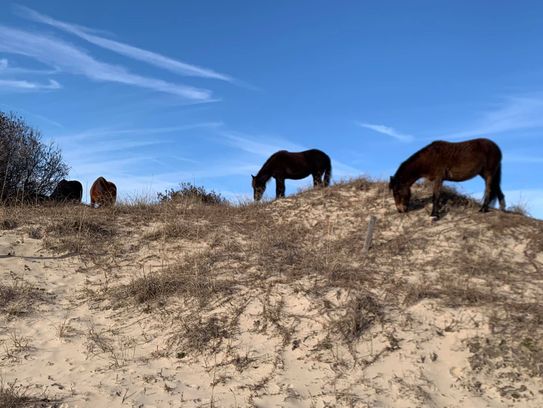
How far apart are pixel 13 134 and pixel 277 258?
10.4 meters

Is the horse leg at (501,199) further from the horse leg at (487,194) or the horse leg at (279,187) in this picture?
the horse leg at (279,187)

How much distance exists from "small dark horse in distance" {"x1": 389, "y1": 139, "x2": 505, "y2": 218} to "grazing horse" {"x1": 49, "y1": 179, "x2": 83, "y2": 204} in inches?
384

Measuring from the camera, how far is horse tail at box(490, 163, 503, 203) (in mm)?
10930

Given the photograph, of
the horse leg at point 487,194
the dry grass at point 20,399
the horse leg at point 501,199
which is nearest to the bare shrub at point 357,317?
the dry grass at point 20,399

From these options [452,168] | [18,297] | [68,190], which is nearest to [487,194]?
[452,168]

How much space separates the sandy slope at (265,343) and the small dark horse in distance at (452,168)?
4.02 ft

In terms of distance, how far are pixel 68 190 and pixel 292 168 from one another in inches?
277

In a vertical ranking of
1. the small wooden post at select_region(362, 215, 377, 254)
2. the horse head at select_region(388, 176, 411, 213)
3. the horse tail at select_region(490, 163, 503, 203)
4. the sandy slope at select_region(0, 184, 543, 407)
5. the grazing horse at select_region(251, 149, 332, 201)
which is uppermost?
the grazing horse at select_region(251, 149, 332, 201)

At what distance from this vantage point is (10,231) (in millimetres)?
10773

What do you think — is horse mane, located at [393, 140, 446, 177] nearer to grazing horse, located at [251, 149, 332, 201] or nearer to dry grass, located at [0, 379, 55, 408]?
grazing horse, located at [251, 149, 332, 201]

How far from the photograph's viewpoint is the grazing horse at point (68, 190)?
15819mm

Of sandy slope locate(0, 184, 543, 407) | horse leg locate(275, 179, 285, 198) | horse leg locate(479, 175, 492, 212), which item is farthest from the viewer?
horse leg locate(275, 179, 285, 198)

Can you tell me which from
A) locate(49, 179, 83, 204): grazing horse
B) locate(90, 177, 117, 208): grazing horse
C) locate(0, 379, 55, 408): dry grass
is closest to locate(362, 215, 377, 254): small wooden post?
locate(0, 379, 55, 408): dry grass

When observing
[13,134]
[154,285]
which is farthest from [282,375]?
[13,134]
